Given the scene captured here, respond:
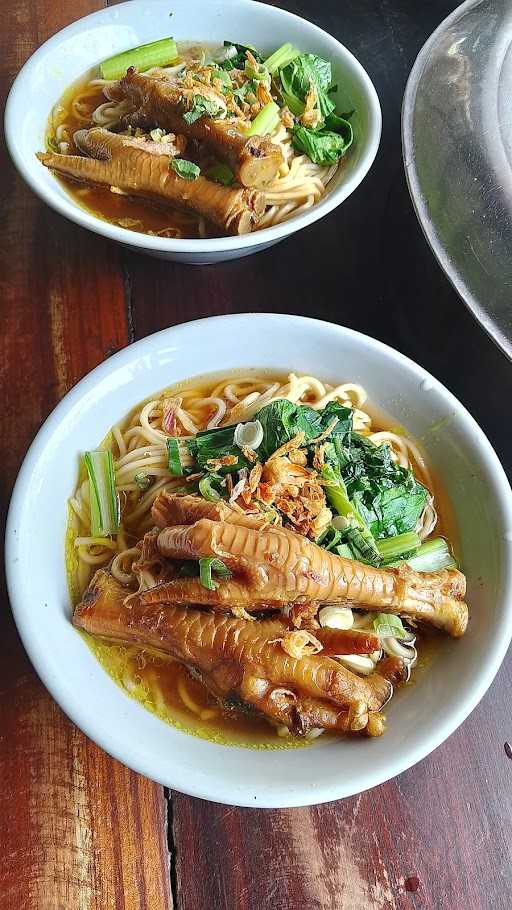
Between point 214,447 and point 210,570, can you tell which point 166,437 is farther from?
point 210,570

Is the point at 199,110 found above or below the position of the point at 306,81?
below

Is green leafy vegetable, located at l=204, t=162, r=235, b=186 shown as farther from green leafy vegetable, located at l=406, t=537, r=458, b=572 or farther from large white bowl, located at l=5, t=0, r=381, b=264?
green leafy vegetable, located at l=406, t=537, r=458, b=572

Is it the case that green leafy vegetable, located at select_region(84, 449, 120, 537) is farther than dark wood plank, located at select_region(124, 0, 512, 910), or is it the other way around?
green leafy vegetable, located at select_region(84, 449, 120, 537)

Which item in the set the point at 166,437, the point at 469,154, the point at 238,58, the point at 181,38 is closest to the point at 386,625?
the point at 166,437

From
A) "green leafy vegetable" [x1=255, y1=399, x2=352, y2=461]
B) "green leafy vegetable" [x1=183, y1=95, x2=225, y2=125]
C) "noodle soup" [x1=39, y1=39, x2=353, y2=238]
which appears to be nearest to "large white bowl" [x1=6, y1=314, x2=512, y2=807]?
"green leafy vegetable" [x1=255, y1=399, x2=352, y2=461]

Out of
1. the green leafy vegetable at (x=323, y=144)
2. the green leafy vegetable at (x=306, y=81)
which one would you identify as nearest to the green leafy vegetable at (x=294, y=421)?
the green leafy vegetable at (x=323, y=144)

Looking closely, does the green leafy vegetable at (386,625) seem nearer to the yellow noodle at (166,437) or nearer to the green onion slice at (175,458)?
the yellow noodle at (166,437)
